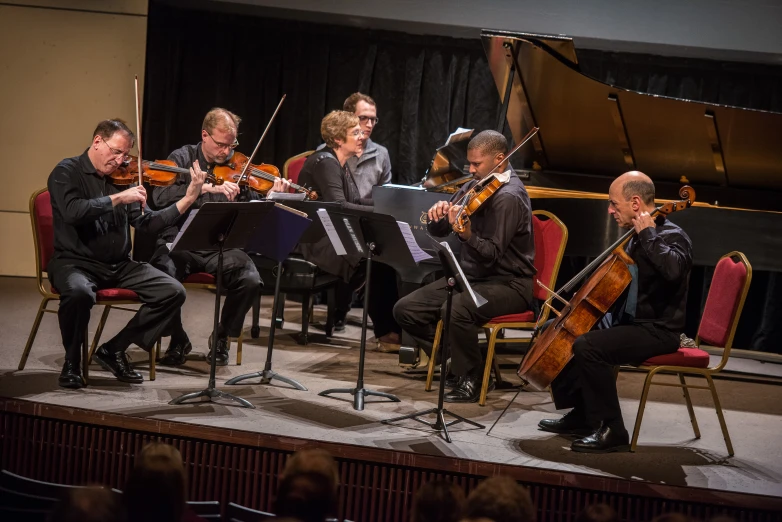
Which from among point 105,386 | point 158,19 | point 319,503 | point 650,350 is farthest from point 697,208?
point 158,19

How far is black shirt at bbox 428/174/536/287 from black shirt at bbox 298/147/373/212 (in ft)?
3.46

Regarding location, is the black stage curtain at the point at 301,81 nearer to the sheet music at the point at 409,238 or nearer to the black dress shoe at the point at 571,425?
the sheet music at the point at 409,238

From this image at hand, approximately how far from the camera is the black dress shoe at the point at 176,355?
517cm

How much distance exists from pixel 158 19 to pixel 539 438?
17.0 feet

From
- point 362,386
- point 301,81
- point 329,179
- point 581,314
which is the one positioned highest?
point 301,81

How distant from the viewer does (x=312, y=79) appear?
304 inches

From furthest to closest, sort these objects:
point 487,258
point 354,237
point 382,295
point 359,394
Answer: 1. point 382,295
2. point 487,258
3. point 359,394
4. point 354,237

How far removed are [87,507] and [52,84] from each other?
21.8ft

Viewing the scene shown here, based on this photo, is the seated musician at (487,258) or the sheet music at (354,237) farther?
the seated musician at (487,258)

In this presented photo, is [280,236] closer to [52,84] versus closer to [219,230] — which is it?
[219,230]

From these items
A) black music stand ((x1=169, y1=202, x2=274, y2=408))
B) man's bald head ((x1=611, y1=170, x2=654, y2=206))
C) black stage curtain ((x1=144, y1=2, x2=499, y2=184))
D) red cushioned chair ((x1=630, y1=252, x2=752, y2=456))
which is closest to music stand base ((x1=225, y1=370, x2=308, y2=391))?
black music stand ((x1=169, y1=202, x2=274, y2=408))

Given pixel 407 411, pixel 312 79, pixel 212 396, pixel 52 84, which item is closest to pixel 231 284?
pixel 212 396

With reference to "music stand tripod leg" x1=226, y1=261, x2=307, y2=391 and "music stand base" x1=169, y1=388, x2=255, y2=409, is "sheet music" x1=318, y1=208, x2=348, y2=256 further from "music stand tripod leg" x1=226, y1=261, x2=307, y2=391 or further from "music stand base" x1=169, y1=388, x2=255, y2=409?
"music stand base" x1=169, y1=388, x2=255, y2=409

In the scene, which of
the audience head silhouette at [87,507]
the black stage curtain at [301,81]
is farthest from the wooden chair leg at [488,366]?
the black stage curtain at [301,81]
